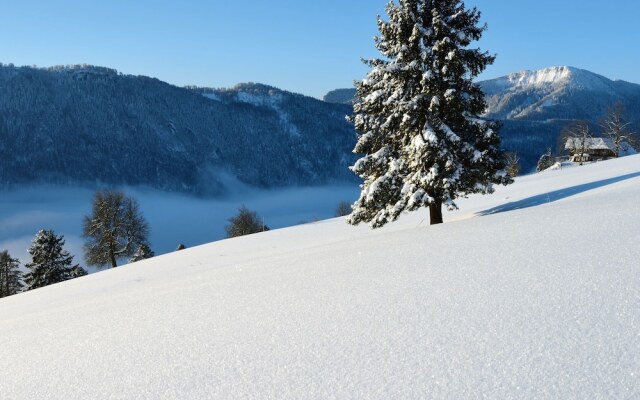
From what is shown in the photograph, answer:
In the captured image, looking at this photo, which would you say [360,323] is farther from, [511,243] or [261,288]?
[511,243]

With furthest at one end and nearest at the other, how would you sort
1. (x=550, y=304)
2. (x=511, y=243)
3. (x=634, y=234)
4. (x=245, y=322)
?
(x=511, y=243)
(x=634, y=234)
(x=245, y=322)
(x=550, y=304)

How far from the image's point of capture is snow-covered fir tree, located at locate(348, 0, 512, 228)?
13836 millimetres

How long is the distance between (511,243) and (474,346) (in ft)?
12.4

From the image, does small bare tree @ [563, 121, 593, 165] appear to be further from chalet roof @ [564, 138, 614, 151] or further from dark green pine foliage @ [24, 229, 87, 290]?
dark green pine foliage @ [24, 229, 87, 290]

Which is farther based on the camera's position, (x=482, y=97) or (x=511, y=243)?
(x=482, y=97)

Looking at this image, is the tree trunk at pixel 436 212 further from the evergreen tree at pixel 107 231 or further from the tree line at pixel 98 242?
the evergreen tree at pixel 107 231

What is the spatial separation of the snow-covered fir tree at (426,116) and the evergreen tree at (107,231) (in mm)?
34048

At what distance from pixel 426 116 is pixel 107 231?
36.5 m

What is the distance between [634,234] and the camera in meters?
6.34

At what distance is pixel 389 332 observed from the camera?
4.38 m

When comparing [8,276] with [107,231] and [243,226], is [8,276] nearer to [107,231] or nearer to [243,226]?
[107,231]

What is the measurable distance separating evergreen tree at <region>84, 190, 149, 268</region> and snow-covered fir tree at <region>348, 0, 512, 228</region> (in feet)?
112

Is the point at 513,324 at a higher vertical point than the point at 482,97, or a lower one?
lower

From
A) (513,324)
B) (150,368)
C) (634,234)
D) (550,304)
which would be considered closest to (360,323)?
(513,324)
